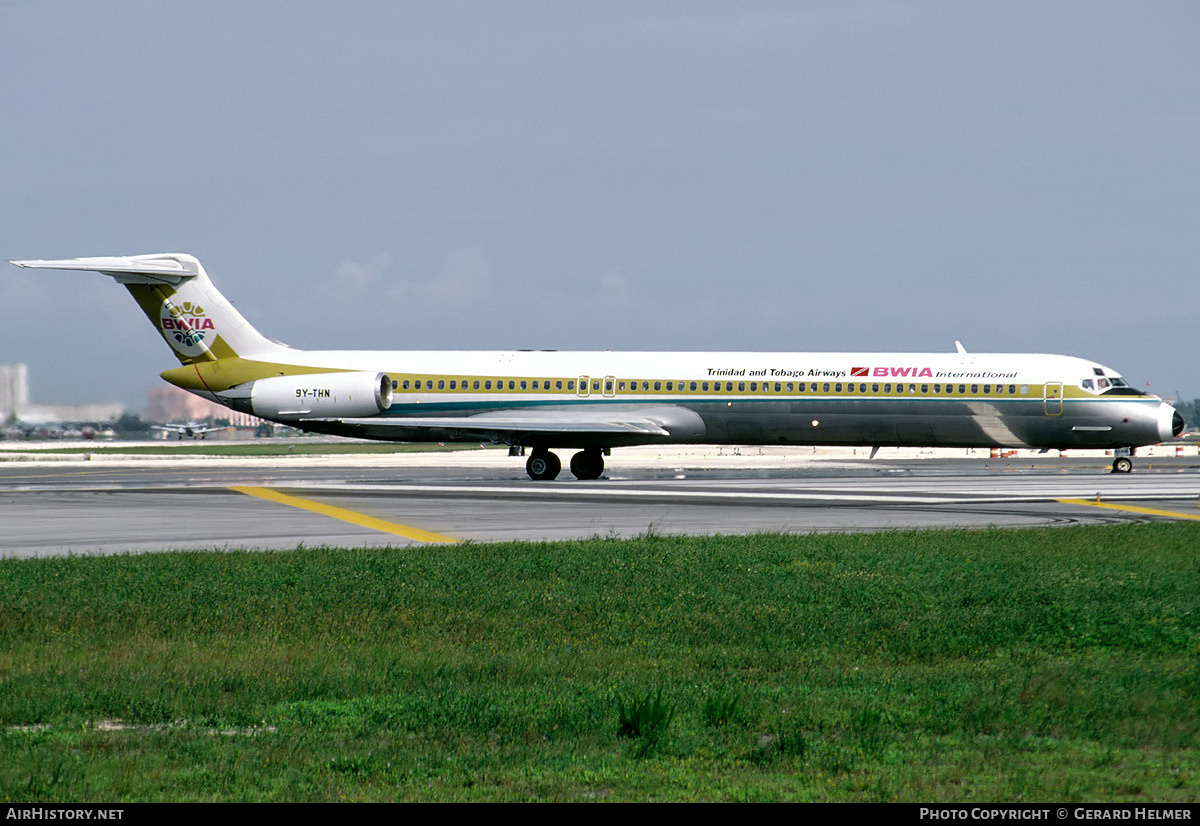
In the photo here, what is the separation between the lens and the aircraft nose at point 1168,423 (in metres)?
32.7

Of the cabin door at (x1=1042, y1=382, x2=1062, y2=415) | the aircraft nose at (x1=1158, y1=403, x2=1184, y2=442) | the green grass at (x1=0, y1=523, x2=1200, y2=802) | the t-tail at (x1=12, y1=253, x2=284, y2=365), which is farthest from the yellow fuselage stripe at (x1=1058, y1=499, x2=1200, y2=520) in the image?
the t-tail at (x1=12, y1=253, x2=284, y2=365)

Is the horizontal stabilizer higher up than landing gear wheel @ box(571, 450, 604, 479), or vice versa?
the horizontal stabilizer

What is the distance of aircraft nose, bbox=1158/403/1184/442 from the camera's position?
32.7m

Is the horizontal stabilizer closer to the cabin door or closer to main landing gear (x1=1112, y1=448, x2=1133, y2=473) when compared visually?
the cabin door

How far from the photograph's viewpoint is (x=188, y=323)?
3666cm

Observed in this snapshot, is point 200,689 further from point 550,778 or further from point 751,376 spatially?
point 751,376

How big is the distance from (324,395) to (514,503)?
1164 centimetres

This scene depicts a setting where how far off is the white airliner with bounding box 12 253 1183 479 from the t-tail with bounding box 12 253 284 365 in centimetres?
4

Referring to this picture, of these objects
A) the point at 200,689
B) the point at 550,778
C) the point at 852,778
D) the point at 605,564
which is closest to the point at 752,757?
the point at 852,778

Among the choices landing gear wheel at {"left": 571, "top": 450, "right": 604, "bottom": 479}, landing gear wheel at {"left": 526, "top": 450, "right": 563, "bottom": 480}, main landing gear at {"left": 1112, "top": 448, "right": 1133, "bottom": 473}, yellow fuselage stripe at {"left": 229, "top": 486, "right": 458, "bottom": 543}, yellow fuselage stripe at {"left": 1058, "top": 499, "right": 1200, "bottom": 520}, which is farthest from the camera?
main landing gear at {"left": 1112, "top": 448, "right": 1133, "bottom": 473}

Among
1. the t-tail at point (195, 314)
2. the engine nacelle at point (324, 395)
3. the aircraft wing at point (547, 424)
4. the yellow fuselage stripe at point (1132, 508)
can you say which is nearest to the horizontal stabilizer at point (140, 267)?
the t-tail at point (195, 314)

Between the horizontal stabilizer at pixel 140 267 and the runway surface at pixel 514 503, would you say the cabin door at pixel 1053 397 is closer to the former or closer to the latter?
the runway surface at pixel 514 503

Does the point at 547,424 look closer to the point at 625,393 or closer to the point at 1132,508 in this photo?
the point at 625,393

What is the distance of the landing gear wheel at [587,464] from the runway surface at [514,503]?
36 cm
